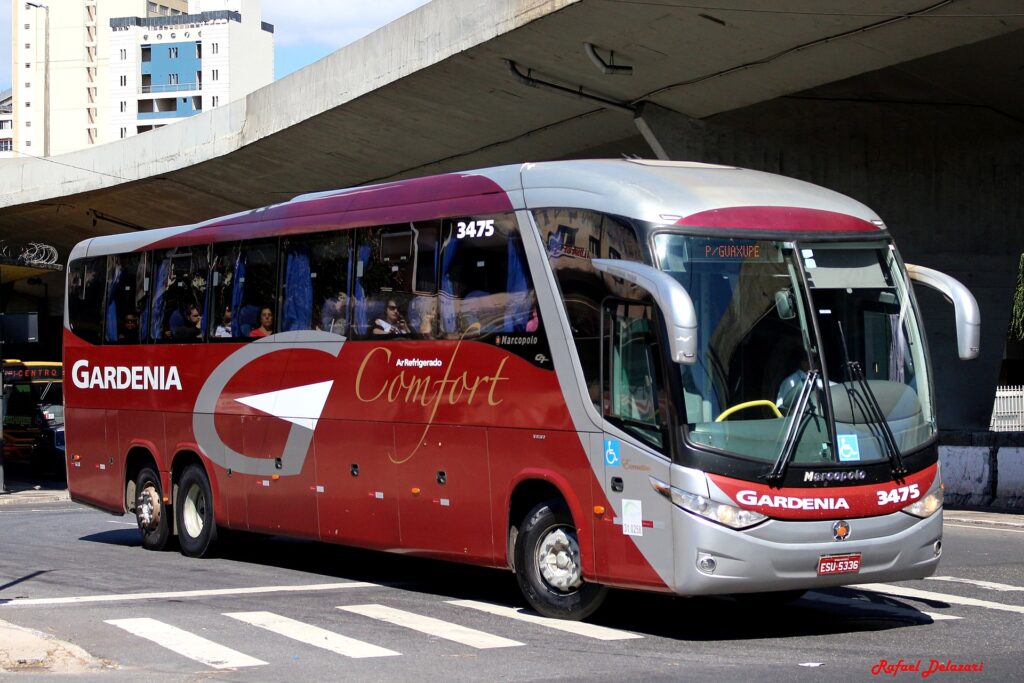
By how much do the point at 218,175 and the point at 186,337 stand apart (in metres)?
19.8

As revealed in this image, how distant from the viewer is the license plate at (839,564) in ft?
32.0

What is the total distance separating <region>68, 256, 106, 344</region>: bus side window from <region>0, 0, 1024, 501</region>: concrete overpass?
7339 mm

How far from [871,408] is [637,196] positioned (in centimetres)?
231

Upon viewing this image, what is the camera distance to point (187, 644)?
9.88 m

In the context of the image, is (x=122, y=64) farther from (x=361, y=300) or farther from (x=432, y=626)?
(x=432, y=626)

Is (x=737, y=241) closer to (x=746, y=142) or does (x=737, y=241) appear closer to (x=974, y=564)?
(x=974, y=564)

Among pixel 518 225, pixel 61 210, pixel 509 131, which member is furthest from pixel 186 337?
pixel 61 210

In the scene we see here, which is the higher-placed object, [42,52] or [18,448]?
[42,52]

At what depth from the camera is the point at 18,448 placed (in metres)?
35.5

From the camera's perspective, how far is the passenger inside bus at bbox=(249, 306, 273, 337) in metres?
14.6

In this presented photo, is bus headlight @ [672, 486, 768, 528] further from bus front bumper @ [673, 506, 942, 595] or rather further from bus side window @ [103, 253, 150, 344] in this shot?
bus side window @ [103, 253, 150, 344]

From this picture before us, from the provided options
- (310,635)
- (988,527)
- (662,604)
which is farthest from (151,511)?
(988,527)

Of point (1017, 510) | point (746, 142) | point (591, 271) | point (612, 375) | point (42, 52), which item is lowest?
point (1017, 510)

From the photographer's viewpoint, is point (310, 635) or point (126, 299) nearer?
point (310, 635)
